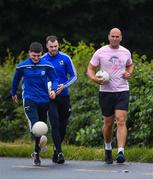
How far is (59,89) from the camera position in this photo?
547 inches

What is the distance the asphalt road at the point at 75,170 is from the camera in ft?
39.6

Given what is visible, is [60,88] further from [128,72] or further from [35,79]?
[128,72]

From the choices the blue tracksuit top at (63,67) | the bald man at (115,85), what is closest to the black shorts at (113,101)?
the bald man at (115,85)

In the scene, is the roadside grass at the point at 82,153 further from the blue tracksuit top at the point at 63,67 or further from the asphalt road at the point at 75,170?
the blue tracksuit top at the point at 63,67

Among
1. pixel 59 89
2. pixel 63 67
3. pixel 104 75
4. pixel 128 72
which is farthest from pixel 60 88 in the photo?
pixel 128 72

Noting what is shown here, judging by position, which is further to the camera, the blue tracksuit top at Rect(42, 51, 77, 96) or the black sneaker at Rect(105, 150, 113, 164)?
the blue tracksuit top at Rect(42, 51, 77, 96)

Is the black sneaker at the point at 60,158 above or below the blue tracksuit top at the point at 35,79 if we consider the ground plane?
below

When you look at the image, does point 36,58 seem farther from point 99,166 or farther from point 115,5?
point 115,5

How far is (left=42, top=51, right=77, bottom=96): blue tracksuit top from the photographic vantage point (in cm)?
1407

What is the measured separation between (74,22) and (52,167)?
20.4 meters

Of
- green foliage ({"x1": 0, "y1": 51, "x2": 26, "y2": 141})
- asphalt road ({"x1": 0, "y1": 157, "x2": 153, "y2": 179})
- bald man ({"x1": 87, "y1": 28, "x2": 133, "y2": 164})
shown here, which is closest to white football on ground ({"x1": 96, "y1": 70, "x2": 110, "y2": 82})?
bald man ({"x1": 87, "y1": 28, "x2": 133, "y2": 164})

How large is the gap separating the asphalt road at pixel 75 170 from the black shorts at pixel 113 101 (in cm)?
85

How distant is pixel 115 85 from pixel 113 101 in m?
0.26

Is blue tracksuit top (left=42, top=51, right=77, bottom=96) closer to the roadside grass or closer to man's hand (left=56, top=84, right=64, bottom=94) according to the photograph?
man's hand (left=56, top=84, right=64, bottom=94)
